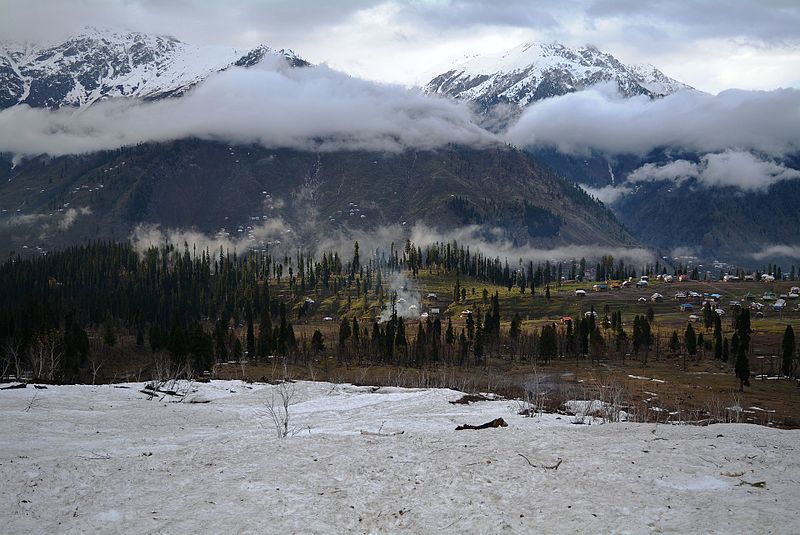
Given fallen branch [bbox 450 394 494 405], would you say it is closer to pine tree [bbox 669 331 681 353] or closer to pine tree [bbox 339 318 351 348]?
pine tree [bbox 339 318 351 348]

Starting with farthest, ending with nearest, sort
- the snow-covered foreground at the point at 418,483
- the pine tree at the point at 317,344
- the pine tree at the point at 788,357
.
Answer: the pine tree at the point at 317,344
the pine tree at the point at 788,357
the snow-covered foreground at the point at 418,483

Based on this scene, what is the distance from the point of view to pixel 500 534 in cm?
1666

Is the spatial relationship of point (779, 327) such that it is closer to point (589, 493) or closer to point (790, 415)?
point (790, 415)

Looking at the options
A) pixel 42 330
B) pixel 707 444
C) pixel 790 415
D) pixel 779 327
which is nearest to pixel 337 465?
pixel 707 444

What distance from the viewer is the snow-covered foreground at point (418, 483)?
17312 mm

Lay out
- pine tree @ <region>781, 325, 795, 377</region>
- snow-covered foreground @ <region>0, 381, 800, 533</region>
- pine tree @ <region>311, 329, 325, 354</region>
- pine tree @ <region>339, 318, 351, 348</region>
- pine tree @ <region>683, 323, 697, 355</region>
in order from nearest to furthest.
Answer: snow-covered foreground @ <region>0, 381, 800, 533</region> < pine tree @ <region>781, 325, 795, 377</region> < pine tree @ <region>683, 323, 697, 355</region> < pine tree @ <region>311, 329, 325, 354</region> < pine tree @ <region>339, 318, 351, 348</region>

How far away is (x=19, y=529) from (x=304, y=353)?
145 metres

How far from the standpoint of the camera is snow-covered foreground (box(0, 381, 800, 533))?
17.3 m

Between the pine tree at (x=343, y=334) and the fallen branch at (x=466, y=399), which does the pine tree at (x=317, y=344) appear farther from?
the fallen branch at (x=466, y=399)

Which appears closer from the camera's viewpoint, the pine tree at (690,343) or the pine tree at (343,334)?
the pine tree at (690,343)

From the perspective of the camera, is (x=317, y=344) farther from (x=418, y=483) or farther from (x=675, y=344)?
(x=418, y=483)

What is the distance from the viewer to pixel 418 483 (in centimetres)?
2058

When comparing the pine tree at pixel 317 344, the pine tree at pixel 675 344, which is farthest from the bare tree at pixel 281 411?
the pine tree at pixel 675 344

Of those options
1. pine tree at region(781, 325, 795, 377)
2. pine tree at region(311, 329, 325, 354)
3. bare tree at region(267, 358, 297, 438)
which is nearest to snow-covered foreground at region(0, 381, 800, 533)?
bare tree at region(267, 358, 297, 438)
